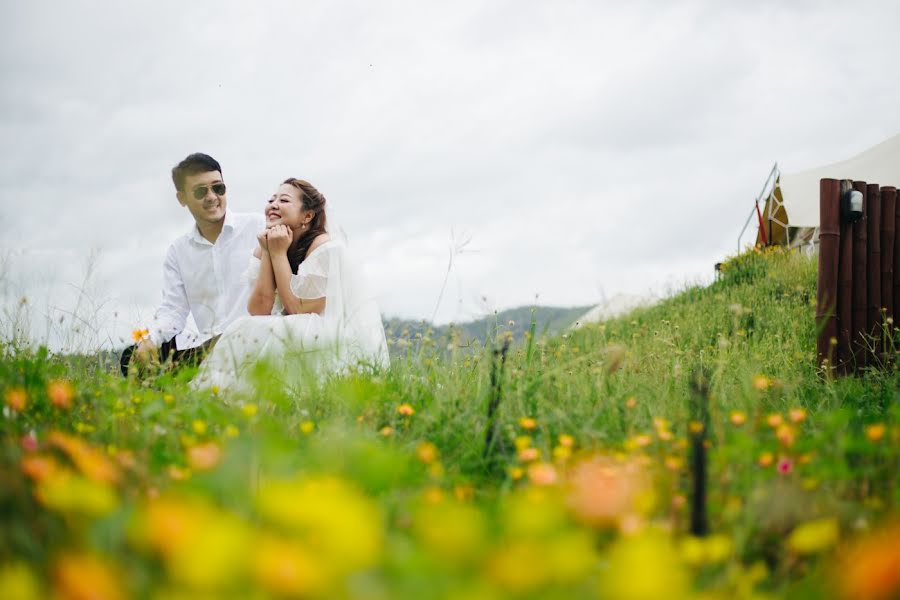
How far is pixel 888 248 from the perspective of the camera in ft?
16.8

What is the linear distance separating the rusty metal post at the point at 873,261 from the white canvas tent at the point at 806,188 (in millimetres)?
8641

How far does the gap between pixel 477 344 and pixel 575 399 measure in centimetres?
95

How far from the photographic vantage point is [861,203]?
4812mm

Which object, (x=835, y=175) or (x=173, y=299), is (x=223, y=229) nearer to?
(x=173, y=299)

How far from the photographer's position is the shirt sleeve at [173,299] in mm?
5461

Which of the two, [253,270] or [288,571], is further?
[253,270]

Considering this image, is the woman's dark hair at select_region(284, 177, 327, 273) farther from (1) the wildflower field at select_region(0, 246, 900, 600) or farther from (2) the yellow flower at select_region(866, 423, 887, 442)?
(2) the yellow flower at select_region(866, 423, 887, 442)

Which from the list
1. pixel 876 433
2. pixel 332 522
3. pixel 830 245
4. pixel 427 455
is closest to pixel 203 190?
pixel 427 455

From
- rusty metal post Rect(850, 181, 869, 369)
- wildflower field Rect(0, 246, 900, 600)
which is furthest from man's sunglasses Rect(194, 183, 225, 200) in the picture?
rusty metal post Rect(850, 181, 869, 369)

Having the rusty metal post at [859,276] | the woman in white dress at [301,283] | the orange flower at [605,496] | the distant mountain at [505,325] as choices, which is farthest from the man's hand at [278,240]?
the rusty metal post at [859,276]

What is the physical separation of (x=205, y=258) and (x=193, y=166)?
77 cm

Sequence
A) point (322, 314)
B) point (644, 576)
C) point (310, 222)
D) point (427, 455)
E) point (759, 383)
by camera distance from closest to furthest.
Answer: point (644, 576)
point (427, 455)
point (759, 383)
point (322, 314)
point (310, 222)

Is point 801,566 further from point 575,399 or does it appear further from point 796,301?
point 796,301

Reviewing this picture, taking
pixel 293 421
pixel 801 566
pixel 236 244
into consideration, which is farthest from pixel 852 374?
pixel 236 244
